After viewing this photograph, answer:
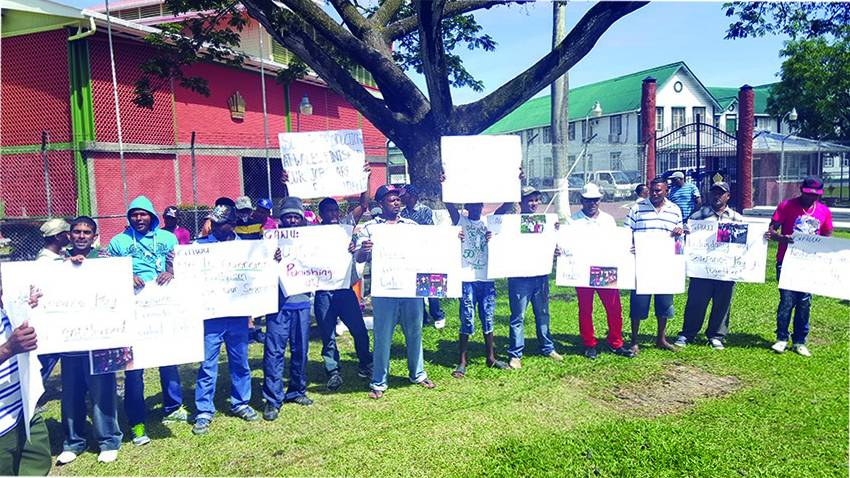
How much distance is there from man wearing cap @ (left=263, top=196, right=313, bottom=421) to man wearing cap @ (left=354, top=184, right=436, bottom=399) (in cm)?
67

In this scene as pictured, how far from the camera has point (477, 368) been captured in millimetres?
6441

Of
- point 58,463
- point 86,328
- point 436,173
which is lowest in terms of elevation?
point 58,463

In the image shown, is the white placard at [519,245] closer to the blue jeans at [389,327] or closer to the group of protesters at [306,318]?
the group of protesters at [306,318]

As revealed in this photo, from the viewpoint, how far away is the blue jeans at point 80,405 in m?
4.62

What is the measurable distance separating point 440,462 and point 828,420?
3.29 meters

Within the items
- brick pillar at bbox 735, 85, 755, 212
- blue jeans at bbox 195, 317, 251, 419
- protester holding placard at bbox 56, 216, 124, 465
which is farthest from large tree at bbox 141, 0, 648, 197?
brick pillar at bbox 735, 85, 755, 212

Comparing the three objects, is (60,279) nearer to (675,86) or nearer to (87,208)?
(87,208)

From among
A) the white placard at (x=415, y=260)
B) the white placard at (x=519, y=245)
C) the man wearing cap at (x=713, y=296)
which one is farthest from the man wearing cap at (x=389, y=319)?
the man wearing cap at (x=713, y=296)

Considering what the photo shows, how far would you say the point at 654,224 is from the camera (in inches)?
266

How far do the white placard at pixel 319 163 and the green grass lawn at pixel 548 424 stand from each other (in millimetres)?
2042

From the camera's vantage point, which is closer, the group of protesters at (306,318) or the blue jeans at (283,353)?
the group of protesters at (306,318)

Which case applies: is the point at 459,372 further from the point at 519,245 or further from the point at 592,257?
the point at 592,257

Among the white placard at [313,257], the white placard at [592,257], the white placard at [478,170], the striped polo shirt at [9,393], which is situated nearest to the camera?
the striped polo shirt at [9,393]

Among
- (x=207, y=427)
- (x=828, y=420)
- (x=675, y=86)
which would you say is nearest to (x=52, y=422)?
(x=207, y=427)
